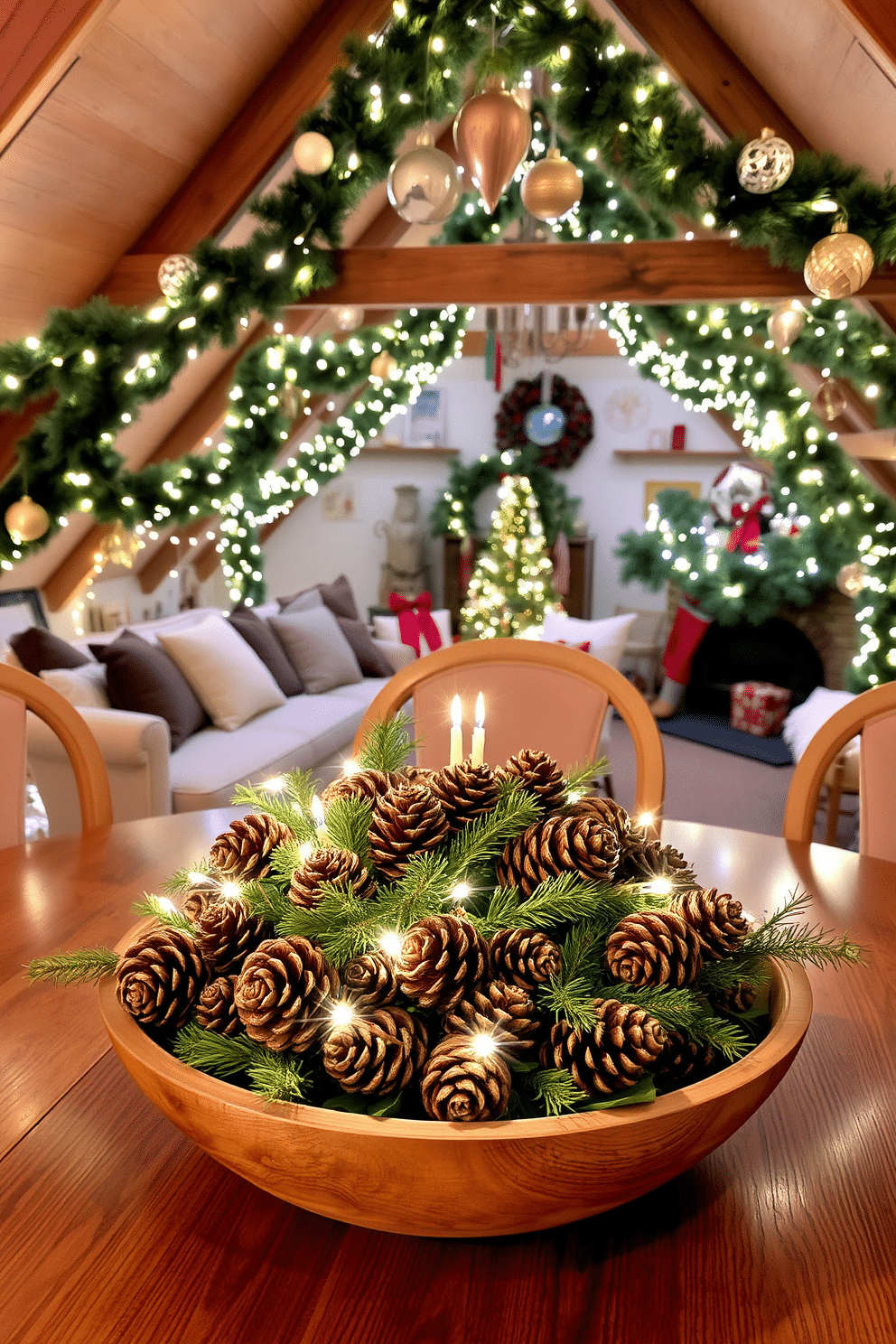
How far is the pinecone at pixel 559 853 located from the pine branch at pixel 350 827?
104mm

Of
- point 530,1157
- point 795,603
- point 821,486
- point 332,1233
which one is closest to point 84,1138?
point 332,1233

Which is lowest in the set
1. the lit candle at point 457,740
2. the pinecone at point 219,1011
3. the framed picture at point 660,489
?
the pinecone at point 219,1011

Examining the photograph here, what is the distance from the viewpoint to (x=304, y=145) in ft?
9.28

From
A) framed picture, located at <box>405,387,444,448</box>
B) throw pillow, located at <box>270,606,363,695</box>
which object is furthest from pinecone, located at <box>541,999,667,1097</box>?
framed picture, located at <box>405,387,444,448</box>

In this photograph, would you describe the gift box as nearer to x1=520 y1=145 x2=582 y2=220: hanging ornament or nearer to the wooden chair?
x1=520 y1=145 x2=582 y2=220: hanging ornament

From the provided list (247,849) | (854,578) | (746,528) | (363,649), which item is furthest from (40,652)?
(746,528)

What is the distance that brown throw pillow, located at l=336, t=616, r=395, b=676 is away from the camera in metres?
5.11

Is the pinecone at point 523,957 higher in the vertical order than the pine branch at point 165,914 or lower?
higher

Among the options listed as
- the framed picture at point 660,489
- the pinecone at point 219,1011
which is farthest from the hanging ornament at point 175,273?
the framed picture at point 660,489

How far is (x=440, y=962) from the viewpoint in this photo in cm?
55

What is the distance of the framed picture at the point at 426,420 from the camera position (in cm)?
717

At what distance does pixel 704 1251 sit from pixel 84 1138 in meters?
0.41

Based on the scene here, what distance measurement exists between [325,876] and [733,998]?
292 millimetres

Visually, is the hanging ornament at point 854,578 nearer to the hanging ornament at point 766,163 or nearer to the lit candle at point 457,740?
the hanging ornament at point 766,163
